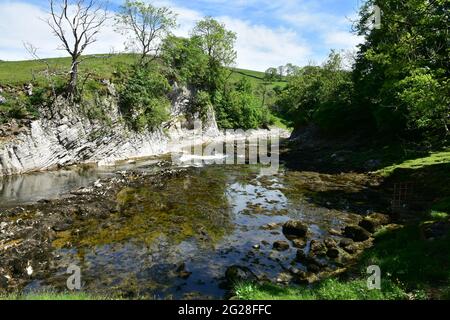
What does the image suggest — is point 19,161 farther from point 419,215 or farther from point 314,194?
point 419,215

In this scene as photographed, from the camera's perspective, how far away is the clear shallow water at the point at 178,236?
1448cm

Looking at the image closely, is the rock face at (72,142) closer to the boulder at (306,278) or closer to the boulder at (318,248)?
the boulder at (318,248)

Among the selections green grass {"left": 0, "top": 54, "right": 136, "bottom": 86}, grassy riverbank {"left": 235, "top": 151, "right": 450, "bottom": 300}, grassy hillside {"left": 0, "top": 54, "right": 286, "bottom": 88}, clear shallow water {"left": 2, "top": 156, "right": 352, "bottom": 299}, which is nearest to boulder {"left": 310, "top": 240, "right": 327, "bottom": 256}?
clear shallow water {"left": 2, "top": 156, "right": 352, "bottom": 299}

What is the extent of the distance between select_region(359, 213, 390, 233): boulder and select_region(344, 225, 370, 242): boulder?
91 centimetres

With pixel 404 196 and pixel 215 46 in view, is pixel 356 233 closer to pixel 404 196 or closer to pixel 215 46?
pixel 404 196

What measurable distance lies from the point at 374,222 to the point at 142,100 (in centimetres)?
4059

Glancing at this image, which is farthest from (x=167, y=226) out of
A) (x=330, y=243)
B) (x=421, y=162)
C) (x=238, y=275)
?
(x=421, y=162)

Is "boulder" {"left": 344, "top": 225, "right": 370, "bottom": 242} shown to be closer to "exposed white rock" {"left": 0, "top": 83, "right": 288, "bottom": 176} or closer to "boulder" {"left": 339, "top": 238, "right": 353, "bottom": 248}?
"boulder" {"left": 339, "top": 238, "right": 353, "bottom": 248}

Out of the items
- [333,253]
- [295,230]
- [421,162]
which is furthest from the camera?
[421,162]

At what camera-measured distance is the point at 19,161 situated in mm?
34188

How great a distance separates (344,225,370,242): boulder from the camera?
19125 mm

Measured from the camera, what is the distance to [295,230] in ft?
66.7
